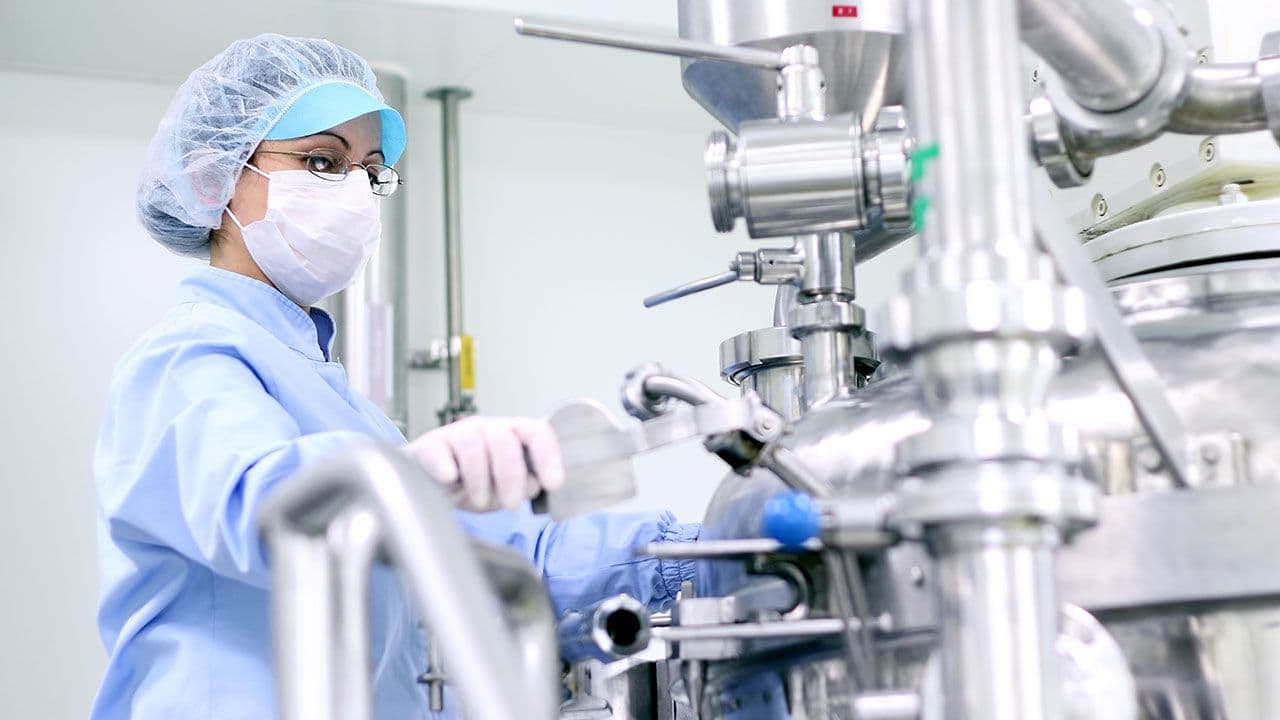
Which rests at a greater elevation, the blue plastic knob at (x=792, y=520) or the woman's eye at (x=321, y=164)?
the woman's eye at (x=321, y=164)

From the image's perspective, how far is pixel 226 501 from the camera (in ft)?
2.61

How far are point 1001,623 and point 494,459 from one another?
28 centimetres

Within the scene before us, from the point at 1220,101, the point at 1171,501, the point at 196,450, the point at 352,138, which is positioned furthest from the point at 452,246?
the point at 1171,501

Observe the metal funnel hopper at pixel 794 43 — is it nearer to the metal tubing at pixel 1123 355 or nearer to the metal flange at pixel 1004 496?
the metal tubing at pixel 1123 355

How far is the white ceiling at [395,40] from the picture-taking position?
2477 mm

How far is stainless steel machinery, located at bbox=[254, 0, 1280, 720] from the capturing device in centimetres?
47

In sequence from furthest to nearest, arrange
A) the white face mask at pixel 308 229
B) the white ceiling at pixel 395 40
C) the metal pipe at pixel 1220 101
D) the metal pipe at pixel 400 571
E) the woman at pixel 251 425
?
1. the white ceiling at pixel 395 40
2. the white face mask at pixel 308 229
3. the woman at pixel 251 425
4. the metal pipe at pixel 1220 101
5. the metal pipe at pixel 400 571

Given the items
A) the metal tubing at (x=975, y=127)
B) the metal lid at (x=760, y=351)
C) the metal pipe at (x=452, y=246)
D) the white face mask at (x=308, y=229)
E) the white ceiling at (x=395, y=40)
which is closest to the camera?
the metal tubing at (x=975, y=127)

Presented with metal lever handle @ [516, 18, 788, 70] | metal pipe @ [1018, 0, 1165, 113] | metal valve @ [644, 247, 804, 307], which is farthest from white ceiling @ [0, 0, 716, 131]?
metal pipe @ [1018, 0, 1165, 113]

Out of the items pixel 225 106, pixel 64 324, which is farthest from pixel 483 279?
pixel 225 106

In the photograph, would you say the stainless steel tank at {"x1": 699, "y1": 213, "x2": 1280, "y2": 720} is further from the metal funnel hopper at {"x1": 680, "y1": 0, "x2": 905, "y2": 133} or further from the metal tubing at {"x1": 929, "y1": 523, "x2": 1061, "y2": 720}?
the metal funnel hopper at {"x1": 680, "y1": 0, "x2": 905, "y2": 133}

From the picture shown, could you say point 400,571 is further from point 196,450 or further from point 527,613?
point 196,450

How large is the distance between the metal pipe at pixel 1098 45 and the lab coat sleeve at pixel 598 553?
0.54m

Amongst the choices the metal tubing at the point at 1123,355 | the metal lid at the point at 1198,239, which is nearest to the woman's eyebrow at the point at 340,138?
the metal lid at the point at 1198,239
